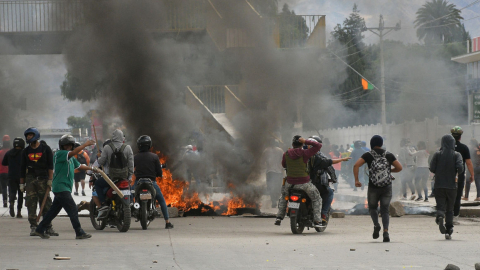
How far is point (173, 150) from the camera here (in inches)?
582

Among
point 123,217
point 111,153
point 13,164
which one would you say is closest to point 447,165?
point 123,217

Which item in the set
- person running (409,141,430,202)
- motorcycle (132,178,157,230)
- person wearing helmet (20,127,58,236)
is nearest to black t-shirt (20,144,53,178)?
person wearing helmet (20,127,58,236)

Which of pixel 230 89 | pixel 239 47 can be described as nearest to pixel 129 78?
pixel 239 47

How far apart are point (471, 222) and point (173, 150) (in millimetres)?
6659

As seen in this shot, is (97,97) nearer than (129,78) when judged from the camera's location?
No

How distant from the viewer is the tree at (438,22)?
137 ft

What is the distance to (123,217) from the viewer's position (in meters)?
9.95

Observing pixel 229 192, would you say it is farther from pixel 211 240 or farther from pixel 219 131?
pixel 211 240

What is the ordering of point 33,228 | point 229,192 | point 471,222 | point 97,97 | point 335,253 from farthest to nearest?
1. point 97,97
2. point 229,192
3. point 471,222
4. point 33,228
5. point 335,253

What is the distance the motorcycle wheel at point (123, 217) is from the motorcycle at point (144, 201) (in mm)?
248

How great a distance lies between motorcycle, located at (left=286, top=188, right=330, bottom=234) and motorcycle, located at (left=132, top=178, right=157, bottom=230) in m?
2.28

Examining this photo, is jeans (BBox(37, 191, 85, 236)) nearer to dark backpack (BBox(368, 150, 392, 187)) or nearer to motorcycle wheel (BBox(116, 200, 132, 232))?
motorcycle wheel (BBox(116, 200, 132, 232))

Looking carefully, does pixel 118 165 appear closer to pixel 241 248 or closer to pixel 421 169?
pixel 241 248

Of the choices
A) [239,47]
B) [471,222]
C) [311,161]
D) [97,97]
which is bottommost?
[471,222]
